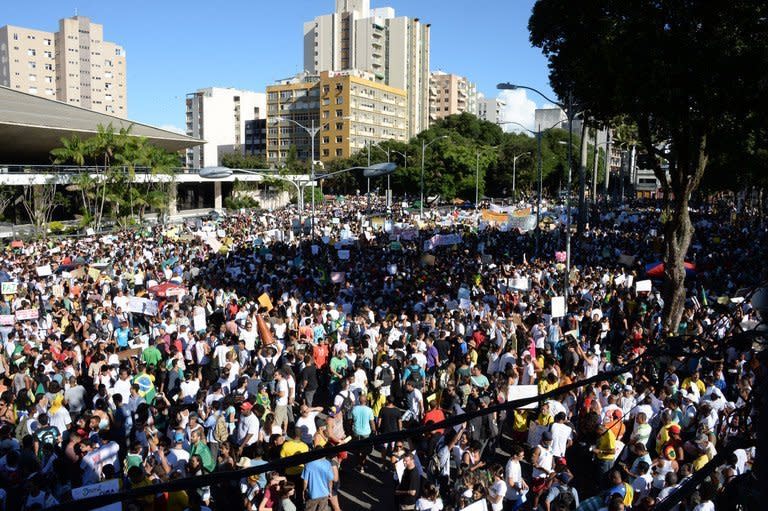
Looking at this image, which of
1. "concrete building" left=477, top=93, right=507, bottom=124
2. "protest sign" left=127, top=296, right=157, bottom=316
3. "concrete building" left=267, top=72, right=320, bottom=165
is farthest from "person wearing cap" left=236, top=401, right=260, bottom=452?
"concrete building" left=477, top=93, right=507, bottom=124

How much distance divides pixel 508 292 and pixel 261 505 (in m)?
12.4

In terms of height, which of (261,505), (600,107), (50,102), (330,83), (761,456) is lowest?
(261,505)

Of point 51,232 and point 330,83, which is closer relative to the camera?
point 51,232

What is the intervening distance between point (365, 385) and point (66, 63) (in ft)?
405

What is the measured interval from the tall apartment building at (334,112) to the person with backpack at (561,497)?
101 metres

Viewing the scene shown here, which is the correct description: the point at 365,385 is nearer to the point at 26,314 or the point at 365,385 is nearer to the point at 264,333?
the point at 264,333

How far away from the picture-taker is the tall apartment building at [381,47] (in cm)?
13262

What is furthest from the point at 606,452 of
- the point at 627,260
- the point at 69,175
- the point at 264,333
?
the point at 69,175

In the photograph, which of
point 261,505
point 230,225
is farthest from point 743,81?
point 230,225

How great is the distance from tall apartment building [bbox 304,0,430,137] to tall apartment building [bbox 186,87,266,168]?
17851 millimetres

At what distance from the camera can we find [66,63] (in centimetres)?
11525

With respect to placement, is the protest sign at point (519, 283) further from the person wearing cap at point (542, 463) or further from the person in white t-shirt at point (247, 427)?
Answer: the person in white t-shirt at point (247, 427)

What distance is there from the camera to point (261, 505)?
275 inches

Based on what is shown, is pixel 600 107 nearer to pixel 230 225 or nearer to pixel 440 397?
pixel 440 397
